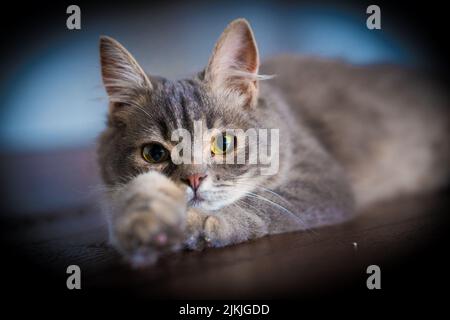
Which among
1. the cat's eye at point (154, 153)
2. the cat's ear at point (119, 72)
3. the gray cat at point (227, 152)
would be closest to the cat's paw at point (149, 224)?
the gray cat at point (227, 152)

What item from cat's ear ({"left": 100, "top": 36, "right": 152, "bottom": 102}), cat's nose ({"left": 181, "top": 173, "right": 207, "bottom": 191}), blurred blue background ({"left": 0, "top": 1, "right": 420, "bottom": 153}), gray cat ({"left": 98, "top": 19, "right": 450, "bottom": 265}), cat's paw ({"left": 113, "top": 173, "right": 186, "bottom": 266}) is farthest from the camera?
blurred blue background ({"left": 0, "top": 1, "right": 420, "bottom": 153})

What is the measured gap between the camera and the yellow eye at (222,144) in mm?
1434

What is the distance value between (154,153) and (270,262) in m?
0.55

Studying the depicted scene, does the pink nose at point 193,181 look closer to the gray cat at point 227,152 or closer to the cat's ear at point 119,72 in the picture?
the gray cat at point 227,152

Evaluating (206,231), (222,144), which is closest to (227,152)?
(222,144)

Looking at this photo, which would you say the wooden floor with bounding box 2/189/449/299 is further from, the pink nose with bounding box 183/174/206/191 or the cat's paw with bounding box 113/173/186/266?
the pink nose with bounding box 183/174/206/191

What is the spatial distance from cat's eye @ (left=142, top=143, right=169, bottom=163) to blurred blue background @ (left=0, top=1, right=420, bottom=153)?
0.76 metres

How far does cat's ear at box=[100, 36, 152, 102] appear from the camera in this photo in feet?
5.04

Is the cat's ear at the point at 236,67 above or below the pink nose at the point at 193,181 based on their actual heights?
above

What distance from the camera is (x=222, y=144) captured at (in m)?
1.45

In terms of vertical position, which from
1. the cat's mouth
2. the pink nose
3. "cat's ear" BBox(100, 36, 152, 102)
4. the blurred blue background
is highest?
the blurred blue background

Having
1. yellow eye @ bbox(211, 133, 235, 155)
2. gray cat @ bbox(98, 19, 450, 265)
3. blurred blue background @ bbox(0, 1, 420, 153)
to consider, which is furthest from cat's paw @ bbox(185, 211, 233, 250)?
blurred blue background @ bbox(0, 1, 420, 153)

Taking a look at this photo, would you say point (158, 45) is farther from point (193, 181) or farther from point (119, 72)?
point (193, 181)
